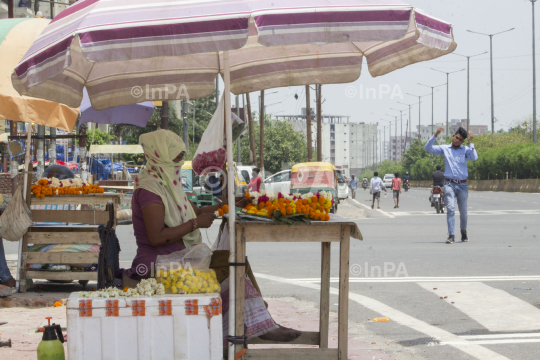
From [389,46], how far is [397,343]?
2.45 metres

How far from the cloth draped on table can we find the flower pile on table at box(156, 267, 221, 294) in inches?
19.7

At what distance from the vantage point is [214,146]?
437 cm

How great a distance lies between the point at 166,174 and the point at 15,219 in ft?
10.9

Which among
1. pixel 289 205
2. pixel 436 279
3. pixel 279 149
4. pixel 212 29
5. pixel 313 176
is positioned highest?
pixel 279 149

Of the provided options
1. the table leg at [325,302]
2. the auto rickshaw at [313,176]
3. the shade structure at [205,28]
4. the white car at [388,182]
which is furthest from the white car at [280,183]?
the white car at [388,182]

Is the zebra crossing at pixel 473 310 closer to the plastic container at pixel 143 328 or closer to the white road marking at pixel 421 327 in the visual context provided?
the white road marking at pixel 421 327

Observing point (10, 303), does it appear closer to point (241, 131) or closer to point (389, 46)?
point (241, 131)

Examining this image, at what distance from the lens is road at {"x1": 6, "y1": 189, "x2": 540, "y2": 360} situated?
200 inches

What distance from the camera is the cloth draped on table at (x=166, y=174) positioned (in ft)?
14.1

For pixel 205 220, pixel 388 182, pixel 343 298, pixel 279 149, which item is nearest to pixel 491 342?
pixel 343 298

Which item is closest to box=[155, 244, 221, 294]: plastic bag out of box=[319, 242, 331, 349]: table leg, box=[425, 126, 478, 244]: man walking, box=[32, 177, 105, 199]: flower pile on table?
box=[319, 242, 331, 349]: table leg

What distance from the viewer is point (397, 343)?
5113 mm

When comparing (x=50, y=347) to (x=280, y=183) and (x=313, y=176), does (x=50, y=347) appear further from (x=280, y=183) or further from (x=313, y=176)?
(x=280, y=183)

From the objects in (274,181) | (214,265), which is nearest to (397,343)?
(214,265)
